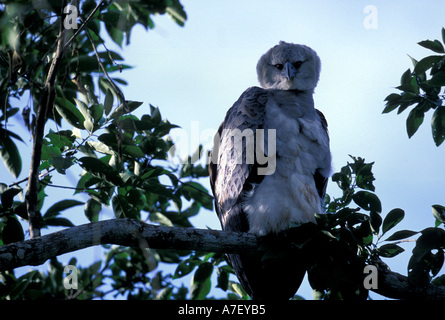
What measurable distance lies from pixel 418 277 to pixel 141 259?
2571 millimetres

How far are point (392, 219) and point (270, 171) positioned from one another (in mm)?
811

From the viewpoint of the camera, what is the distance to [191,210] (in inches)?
162

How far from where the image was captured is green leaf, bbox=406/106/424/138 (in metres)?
3.09

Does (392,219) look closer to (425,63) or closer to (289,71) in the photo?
(425,63)

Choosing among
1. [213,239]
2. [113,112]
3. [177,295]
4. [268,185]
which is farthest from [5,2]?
[177,295]

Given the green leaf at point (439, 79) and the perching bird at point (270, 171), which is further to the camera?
the perching bird at point (270, 171)

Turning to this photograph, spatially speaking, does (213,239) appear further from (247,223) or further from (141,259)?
(141,259)

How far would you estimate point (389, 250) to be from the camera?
2.65 meters

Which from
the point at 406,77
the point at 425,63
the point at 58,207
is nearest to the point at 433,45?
the point at 425,63

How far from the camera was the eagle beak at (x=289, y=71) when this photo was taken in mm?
3733

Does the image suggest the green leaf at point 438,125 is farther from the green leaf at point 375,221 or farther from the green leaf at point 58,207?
the green leaf at point 58,207

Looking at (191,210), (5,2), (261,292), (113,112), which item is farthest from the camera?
(191,210)

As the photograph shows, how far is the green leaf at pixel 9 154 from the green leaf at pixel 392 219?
2272mm

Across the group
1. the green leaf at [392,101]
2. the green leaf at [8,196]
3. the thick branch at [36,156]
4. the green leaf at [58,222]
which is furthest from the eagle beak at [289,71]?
the green leaf at [8,196]
